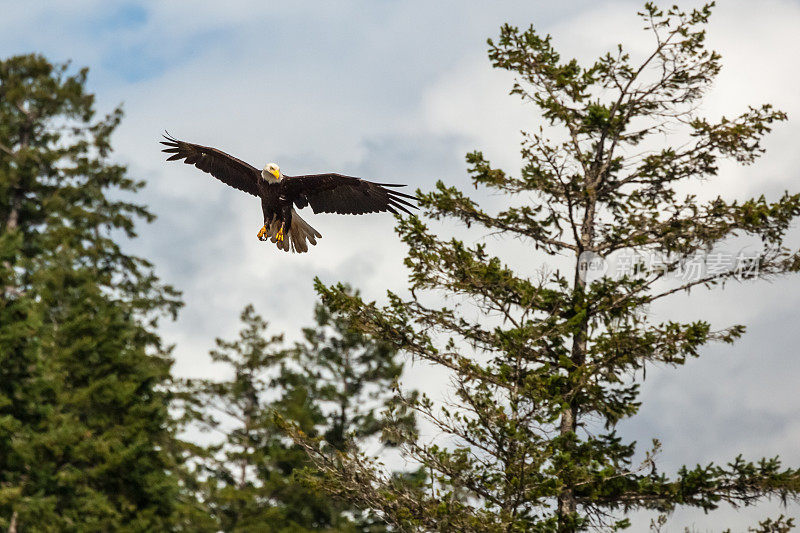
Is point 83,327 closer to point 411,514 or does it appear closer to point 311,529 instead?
point 311,529

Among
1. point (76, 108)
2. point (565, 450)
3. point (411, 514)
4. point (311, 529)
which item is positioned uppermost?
point (76, 108)

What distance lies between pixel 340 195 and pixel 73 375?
18589 mm

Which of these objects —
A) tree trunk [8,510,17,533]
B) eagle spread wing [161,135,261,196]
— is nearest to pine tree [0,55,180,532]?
tree trunk [8,510,17,533]

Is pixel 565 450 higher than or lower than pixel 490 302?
lower

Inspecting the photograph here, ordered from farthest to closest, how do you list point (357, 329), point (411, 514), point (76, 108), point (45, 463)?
point (76, 108), point (45, 463), point (357, 329), point (411, 514)

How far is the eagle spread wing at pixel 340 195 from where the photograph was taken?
14.3 meters

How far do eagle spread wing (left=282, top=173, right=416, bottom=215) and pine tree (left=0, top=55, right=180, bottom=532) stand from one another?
51.0ft

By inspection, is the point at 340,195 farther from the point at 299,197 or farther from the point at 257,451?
the point at 257,451

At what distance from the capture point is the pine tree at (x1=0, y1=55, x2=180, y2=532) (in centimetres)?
2780

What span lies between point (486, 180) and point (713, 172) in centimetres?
314

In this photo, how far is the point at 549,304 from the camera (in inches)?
531

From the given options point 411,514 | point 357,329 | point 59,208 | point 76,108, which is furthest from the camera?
point 76,108

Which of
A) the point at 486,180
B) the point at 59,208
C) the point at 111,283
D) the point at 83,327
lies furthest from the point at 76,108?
the point at 486,180

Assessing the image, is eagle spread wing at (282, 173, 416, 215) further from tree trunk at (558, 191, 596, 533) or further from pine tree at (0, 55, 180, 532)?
pine tree at (0, 55, 180, 532)
